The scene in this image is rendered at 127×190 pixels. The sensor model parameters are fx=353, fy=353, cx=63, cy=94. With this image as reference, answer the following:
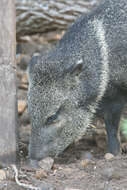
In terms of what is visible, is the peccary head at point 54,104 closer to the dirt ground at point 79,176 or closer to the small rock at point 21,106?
the dirt ground at point 79,176

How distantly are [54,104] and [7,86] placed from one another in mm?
665

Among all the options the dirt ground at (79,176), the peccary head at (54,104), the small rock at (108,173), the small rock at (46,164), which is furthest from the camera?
the peccary head at (54,104)

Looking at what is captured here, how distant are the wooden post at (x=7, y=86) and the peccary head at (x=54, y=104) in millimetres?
422

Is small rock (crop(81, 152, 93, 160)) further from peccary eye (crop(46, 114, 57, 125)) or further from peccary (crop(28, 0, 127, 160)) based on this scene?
peccary eye (crop(46, 114, 57, 125))

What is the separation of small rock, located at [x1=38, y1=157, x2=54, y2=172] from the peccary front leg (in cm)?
125

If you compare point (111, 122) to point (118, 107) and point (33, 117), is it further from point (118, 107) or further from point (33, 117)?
point (33, 117)

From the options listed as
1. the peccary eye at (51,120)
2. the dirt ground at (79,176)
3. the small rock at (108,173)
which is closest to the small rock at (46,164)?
the dirt ground at (79,176)

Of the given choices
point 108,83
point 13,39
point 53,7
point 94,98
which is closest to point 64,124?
point 94,98

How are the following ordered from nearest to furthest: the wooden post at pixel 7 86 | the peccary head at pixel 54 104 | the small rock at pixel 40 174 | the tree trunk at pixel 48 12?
the small rock at pixel 40 174 < the wooden post at pixel 7 86 < the peccary head at pixel 54 104 < the tree trunk at pixel 48 12

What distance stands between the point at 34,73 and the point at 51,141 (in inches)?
33.0

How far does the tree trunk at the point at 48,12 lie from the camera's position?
708cm

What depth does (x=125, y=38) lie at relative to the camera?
4504 millimetres

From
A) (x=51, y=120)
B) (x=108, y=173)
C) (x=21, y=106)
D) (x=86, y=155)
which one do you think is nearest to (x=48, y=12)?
(x=21, y=106)

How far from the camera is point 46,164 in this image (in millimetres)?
3832
